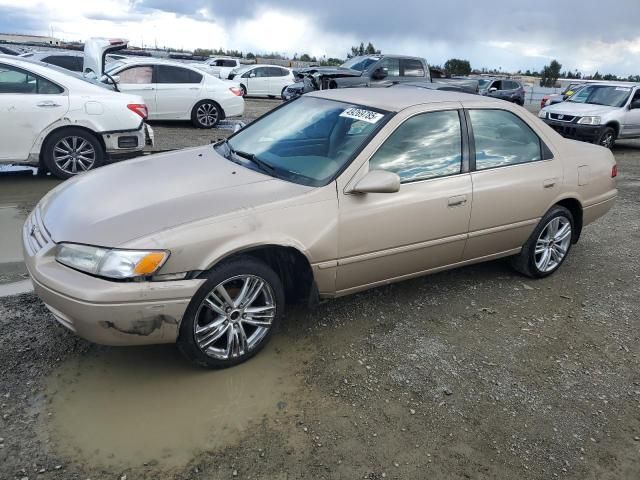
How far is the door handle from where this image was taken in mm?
3820

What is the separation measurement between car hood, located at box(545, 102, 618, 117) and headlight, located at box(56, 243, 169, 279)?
40.1 feet

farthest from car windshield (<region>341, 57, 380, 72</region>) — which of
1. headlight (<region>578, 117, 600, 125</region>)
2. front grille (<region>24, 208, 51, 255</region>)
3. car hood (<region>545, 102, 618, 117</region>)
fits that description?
front grille (<region>24, 208, 51, 255</region>)

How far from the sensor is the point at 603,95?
43.7ft

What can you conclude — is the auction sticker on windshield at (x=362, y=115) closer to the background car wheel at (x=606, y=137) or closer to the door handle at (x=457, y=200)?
the door handle at (x=457, y=200)

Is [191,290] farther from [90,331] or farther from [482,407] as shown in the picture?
[482,407]

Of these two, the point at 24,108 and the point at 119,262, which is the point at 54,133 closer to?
the point at 24,108

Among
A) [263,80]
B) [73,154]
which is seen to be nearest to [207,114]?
[73,154]

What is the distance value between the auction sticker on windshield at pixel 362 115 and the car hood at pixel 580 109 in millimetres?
10458

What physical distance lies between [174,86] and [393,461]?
431 inches

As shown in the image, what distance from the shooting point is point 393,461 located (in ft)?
8.41

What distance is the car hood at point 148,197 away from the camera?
9.44ft

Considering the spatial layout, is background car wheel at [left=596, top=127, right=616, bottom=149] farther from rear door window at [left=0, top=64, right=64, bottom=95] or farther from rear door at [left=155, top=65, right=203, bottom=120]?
rear door window at [left=0, top=64, right=64, bottom=95]

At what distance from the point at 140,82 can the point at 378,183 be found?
974cm

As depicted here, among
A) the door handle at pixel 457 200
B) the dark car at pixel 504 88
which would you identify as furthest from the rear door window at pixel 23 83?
the dark car at pixel 504 88
